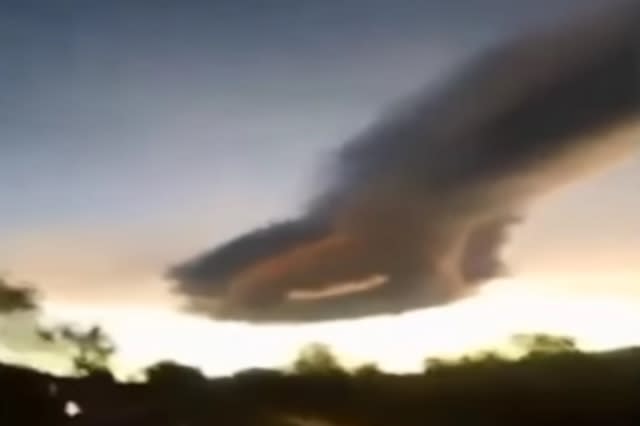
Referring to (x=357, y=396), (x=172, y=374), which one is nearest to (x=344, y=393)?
(x=357, y=396)

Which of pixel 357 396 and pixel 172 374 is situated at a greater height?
pixel 172 374

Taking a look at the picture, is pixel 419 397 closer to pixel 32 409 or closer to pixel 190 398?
pixel 190 398

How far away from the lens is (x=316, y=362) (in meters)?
3.59

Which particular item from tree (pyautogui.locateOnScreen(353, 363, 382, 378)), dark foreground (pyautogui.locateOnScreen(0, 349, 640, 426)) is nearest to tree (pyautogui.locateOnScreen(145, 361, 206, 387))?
dark foreground (pyautogui.locateOnScreen(0, 349, 640, 426))

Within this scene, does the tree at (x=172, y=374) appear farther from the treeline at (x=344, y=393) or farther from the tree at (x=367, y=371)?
the tree at (x=367, y=371)

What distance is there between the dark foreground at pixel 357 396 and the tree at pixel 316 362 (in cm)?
1

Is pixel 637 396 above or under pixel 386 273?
under

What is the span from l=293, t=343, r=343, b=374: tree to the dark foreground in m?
0.01

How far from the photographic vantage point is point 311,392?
3559mm

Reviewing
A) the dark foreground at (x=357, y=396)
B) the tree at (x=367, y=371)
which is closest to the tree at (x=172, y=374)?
the dark foreground at (x=357, y=396)

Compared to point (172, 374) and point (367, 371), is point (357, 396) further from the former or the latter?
point (172, 374)

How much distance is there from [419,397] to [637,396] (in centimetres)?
55

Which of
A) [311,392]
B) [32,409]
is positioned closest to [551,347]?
[311,392]

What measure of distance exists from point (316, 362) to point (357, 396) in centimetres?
15
